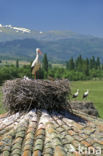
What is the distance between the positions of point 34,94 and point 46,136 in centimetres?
179

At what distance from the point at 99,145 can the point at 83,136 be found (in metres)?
0.61

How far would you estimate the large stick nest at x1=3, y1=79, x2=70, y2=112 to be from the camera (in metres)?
7.98

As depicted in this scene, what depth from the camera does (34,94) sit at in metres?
7.98

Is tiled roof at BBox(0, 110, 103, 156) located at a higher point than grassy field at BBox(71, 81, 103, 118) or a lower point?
higher

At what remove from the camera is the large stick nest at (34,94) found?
7.98 meters

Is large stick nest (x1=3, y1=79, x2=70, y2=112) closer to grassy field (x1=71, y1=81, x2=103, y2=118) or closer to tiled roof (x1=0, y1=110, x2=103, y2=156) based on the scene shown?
tiled roof (x1=0, y1=110, x2=103, y2=156)

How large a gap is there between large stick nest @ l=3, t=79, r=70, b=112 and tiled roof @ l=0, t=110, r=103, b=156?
13.3 inches

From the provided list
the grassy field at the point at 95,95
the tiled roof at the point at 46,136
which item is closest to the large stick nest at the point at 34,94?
the tiled roof at the point at 46,136

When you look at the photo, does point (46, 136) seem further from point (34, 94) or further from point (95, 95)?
point (95, 95)

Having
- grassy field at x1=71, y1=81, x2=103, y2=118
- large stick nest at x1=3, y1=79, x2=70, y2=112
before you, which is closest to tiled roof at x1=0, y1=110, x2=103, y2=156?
large stick nest at x1=3, y1=79, x2=70, y2=112

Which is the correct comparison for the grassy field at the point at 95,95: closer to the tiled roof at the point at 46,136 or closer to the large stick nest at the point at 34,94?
the large stick nest at the point at 34,94

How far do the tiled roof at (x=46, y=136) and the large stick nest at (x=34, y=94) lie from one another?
337mm

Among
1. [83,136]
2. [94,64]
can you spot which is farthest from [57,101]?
[94,64]

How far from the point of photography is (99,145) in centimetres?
675
